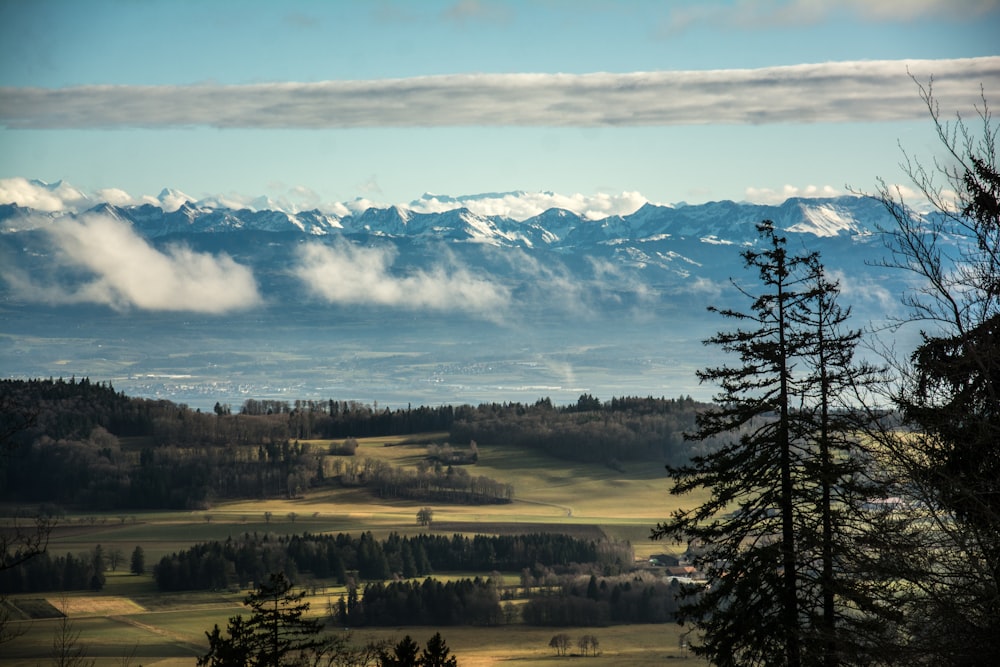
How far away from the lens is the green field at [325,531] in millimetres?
89312

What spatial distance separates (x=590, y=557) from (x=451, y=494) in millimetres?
60313

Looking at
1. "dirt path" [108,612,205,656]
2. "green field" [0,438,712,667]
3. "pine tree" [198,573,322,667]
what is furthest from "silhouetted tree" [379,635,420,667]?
A: "dirt path" [108,612,205,656]

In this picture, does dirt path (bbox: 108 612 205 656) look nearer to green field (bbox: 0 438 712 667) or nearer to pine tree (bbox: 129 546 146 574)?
green field (bbox: 0 438 712 667)

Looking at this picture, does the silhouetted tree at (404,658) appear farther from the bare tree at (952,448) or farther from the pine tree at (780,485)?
the bare tree at (952,448)

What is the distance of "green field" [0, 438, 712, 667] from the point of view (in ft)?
293

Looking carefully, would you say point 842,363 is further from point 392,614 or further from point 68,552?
point 68,552

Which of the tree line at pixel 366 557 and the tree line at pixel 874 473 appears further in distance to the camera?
the tree line at pixel 366 557

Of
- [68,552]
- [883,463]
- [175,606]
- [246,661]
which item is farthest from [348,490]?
[883,463]

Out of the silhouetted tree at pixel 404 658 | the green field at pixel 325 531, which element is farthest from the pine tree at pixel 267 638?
the green field at pixel 325 531

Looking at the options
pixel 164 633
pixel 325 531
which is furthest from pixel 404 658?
pixel 325 531

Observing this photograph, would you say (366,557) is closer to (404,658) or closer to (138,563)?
(138,563)

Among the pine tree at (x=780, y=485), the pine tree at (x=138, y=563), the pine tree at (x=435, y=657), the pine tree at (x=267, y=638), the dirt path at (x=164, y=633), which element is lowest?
the dirt path at (x=164, y=633)

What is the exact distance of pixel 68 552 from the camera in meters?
134

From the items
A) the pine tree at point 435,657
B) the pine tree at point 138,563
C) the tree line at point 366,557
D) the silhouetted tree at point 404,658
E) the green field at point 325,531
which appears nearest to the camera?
the silhouetted tree at point 404,658
